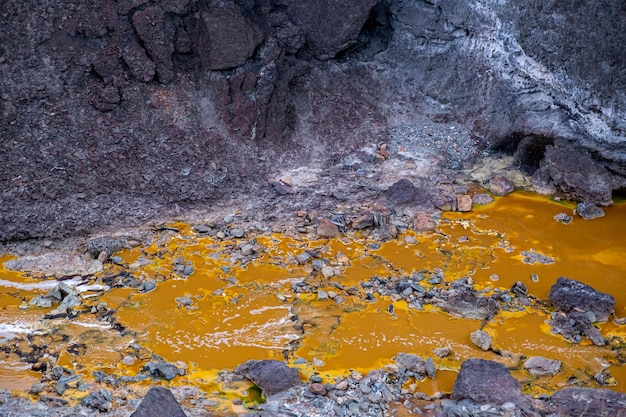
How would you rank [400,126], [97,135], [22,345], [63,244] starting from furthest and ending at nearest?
[400,126], [97,135], [63,244], [22,345]

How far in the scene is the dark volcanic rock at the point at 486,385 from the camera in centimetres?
571

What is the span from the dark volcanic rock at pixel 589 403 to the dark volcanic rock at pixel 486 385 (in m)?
0.28

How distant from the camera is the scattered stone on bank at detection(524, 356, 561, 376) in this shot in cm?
627

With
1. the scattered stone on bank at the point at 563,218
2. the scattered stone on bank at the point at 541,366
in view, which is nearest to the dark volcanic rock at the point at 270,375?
the scattered stone on bank at the point at 541,366

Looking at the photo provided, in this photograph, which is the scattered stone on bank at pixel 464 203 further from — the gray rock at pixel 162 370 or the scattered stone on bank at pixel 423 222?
the gray rock at pixel 162 370

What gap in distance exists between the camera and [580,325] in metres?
6.84

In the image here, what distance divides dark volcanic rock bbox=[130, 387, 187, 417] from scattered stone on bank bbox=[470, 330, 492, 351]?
2.66m

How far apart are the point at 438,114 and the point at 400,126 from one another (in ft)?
1.91

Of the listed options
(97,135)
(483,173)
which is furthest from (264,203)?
(483,173)

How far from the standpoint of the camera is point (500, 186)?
923 centimetres

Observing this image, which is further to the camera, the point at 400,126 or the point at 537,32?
the point at 400,126

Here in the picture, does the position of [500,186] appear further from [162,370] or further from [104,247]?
[162,370]

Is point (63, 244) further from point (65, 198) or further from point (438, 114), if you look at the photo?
point (438, 114)

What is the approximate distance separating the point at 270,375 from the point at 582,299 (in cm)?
306
